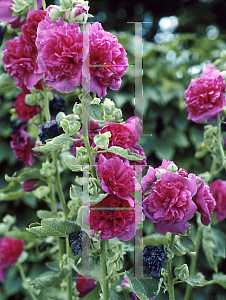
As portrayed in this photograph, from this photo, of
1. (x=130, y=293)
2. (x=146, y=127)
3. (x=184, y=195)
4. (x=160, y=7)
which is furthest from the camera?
(x=160, y=7)

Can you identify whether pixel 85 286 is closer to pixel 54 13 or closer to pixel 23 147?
pixel 23 147

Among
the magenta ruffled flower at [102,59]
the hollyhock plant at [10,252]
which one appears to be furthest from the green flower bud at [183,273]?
the hollyhock plant at [10,252]

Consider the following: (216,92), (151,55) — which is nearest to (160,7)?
(151,55)

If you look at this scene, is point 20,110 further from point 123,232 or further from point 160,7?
point 160,7

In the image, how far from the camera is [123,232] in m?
0.34

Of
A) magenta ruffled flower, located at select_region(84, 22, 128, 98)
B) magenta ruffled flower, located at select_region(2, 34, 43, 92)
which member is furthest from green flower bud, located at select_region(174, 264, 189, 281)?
magenta ruffled flower, located at select_region(2, 34, 43, 92)

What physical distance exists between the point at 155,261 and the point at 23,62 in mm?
351

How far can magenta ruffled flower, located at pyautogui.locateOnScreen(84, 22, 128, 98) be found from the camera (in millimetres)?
338

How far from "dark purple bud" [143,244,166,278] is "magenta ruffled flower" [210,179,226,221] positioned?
0.39 metres

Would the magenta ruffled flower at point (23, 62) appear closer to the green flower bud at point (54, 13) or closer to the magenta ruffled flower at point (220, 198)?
the green flower bud at point (54, 13)

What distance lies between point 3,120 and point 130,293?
38.7 inches

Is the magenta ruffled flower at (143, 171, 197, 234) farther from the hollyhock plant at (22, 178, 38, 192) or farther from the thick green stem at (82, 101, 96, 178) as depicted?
the hollyhock plant at (22, 178, 38, 192)

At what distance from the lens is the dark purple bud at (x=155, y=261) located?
0.34 m

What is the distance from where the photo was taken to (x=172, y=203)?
1.10ft
